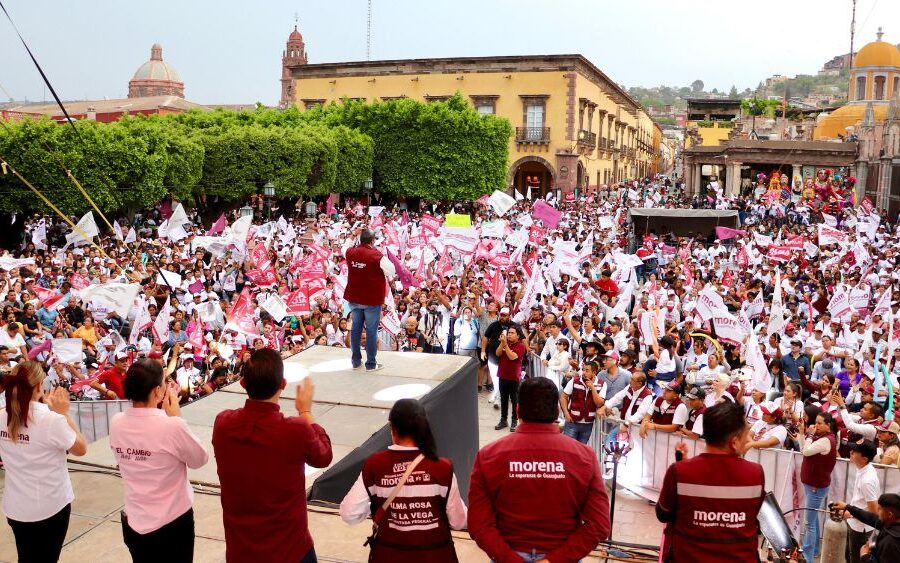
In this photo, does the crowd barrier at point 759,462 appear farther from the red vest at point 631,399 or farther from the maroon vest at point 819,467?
the maroon vest at point 819,467

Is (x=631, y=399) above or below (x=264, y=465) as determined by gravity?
below

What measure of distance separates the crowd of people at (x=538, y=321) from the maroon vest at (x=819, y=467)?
1 cm

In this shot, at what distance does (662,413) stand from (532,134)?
4428 centimetres

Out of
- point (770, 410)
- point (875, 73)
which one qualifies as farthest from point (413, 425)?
point (875, 73)

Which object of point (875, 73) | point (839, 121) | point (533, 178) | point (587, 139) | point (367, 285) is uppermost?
point (875, 73)

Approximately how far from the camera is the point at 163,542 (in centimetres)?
401

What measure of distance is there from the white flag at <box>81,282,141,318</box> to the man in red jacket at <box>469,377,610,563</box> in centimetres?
985

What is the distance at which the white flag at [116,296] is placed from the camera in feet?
40.1

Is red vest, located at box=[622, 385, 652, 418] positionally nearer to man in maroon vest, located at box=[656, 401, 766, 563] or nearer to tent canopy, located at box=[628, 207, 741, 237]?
man in maroon vest, located at box=[656, 401, 766, 563]

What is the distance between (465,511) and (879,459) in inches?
229

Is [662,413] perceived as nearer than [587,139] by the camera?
Yes

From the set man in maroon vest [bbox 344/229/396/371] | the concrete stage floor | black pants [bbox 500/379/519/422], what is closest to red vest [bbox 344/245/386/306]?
man in maroon vest [bbox 344/229/396/371]

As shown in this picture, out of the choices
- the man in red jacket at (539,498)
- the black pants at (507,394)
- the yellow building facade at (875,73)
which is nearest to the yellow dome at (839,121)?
the yellow building facade at (875,73)

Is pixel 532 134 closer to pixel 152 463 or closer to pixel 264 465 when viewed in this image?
pixel 152 463
